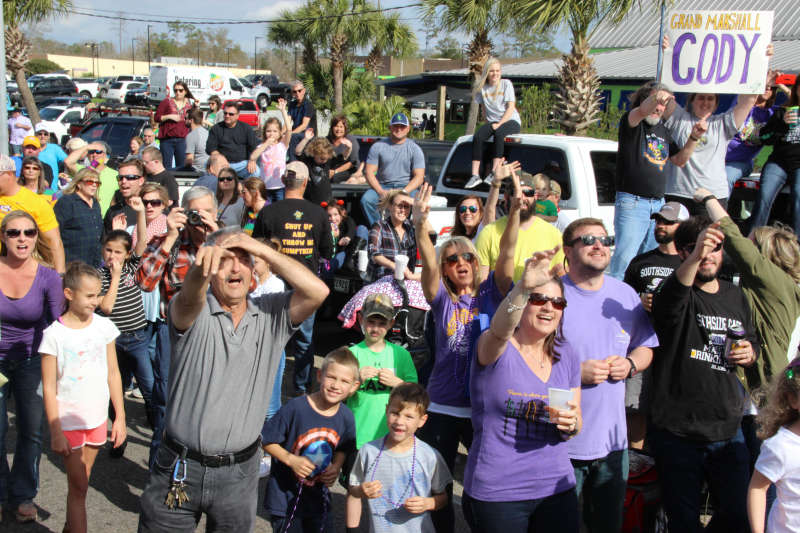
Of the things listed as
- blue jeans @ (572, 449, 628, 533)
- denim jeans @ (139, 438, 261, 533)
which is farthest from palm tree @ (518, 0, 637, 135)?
denim jeans @ (139, 438, 261, 533)

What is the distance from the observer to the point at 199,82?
1652 inches

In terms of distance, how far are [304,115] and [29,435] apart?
7.47 meters

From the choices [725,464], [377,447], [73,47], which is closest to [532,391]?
[377,447]

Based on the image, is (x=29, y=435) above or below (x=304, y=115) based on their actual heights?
below

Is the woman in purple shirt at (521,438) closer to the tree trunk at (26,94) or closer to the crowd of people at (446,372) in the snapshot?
the crowd of people at (446,372)

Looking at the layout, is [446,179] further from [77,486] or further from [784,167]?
[77,486]

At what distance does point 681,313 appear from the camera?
4.05m

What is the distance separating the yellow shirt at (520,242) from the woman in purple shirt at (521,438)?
1.31 m

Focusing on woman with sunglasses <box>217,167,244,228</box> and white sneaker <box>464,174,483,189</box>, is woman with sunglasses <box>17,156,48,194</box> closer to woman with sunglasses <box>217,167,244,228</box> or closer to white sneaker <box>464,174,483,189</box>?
woman with sunglasses <box>217,167,244,228</box>

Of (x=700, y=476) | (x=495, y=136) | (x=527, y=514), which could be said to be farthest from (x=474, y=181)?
(x=527, y=514)

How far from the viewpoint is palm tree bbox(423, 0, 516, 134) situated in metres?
19.3

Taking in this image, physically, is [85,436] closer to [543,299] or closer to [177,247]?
[177,247]

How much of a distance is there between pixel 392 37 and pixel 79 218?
82.4ft

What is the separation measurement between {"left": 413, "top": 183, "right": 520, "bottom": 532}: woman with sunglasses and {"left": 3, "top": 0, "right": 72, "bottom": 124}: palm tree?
21.0 meters
